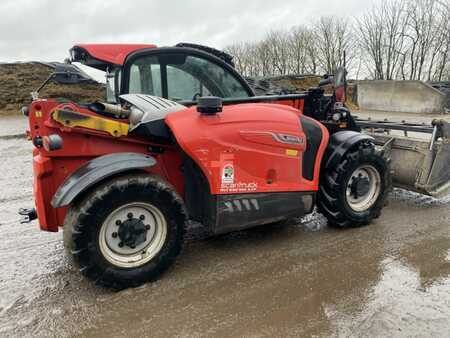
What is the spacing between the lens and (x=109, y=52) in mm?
4008

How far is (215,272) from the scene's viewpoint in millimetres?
3271

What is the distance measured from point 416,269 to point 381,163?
135 cm

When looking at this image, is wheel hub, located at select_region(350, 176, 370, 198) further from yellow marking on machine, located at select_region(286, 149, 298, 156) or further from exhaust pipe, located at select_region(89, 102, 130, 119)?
exhaust pipe, located at select_region(89, 102, 130, 119)

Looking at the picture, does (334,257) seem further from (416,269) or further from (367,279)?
(416,269)

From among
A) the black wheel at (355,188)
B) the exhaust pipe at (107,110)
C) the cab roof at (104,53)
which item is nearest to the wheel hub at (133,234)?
the exhaust pipe at (107,110)

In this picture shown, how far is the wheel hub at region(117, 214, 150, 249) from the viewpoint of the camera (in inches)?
118

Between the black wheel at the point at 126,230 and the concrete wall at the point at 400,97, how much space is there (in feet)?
57.5

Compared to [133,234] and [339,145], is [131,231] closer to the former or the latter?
[133,234]

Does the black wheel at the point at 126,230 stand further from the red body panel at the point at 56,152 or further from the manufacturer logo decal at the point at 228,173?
the manufacturer logo decal at the point at 228,173

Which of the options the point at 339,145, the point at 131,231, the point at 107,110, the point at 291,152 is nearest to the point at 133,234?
the point at 131,231

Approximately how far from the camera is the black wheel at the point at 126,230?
110 inches

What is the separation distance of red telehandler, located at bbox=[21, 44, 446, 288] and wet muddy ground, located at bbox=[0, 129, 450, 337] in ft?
1.01

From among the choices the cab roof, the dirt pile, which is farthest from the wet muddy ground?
the dirt pile

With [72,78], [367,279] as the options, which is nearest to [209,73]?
[72,78]
